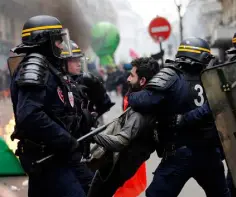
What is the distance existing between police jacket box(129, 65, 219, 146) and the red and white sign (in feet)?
28.4

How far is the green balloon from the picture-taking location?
1472cm

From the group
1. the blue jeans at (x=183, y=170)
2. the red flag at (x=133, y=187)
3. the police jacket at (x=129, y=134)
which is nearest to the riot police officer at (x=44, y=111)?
the police jacket at (x=129, y=134)

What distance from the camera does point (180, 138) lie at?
Result: 3.88 meters

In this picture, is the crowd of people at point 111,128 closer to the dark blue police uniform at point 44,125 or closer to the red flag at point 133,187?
the dark blue police uniform at point 44,125

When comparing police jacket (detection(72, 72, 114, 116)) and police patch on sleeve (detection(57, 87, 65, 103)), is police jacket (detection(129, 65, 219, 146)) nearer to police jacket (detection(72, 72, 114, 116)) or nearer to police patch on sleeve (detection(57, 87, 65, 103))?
police patch on sleeve (detection(57, 87, 65, 103))

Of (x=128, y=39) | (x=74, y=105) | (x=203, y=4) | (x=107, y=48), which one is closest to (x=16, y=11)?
(x=74, y=105)

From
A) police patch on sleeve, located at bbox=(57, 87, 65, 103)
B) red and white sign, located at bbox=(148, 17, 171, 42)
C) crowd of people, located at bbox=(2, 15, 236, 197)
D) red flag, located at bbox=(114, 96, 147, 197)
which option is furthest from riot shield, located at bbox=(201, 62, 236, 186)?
red and white sign, located at bbox=(148, 17, 171, 42)

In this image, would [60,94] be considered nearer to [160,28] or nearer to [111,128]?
[111,128]

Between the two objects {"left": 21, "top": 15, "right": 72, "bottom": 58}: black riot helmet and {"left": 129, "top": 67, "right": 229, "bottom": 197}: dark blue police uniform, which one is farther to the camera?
{"left": 129, "top": 67, "right": 229, "bottom": 197}: dark blue police uniform

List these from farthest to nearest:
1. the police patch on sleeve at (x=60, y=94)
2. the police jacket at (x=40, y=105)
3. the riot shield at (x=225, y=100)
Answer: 1. the police patch on sleeve at (x=60, y=94)
2. the police jacket at (x=40, y=105)
3. the riot shield at (x=225, y=100)

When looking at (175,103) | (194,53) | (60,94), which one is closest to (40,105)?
(60,94)

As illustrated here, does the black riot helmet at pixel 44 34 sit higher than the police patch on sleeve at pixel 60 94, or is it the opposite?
the black riot helmet at pixel 44 34

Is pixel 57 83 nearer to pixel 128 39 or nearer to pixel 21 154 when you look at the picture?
pixel 21 154

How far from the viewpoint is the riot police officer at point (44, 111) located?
318 centimetres
